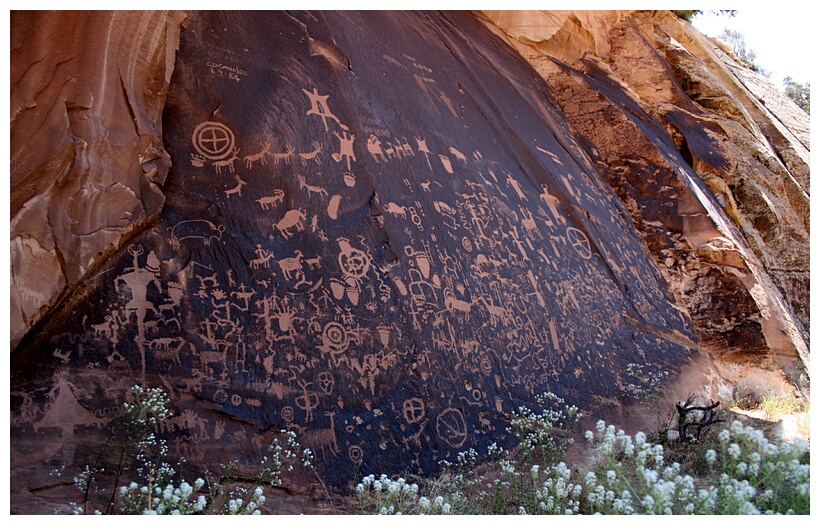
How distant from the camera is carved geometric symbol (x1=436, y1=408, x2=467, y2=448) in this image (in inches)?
136

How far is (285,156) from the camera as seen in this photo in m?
3.87

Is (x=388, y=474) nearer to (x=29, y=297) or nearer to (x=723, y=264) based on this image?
(x=29, y=297)

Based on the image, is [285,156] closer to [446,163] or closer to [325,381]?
[446,163]

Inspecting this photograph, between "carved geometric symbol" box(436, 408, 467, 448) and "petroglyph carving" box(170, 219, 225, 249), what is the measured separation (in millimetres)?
1522

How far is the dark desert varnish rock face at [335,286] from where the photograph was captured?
10.1 ft

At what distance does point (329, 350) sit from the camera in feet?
11.3

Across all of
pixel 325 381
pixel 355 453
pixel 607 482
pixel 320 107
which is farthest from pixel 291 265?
pixel 607 482

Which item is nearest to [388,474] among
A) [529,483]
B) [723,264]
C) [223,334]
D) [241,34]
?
[529,483]

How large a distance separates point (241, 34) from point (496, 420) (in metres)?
2.81

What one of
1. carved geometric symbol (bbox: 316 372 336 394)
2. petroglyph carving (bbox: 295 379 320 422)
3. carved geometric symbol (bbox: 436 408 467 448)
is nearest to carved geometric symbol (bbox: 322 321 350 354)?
carved geometric symbol (bbox: 316 372 336 394)

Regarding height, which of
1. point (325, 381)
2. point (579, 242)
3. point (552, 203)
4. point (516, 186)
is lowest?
point (325, 381)

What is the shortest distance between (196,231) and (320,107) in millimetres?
1218

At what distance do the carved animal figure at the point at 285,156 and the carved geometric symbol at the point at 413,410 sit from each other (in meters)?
1.55

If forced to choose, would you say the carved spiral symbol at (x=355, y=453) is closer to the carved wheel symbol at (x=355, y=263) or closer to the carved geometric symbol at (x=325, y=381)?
the carved geometric symbol at (x=325, y=381)
